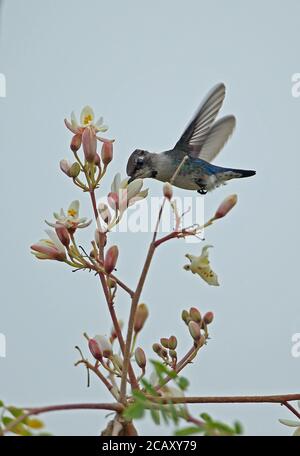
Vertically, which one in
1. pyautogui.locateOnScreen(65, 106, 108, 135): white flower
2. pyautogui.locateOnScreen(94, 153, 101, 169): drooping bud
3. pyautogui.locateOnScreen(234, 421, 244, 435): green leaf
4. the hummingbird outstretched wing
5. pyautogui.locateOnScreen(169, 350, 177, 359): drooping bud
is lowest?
pyautogui.locateOnScreen(169, 350, 177, 359): drooping bud

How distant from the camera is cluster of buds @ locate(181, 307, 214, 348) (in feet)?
1.93

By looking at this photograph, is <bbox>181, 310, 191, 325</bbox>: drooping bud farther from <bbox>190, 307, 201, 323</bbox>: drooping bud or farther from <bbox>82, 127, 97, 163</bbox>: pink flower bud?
<bbox>82, 127, 97, 163</bbox>: pink flower bud

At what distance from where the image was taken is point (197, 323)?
613 mm

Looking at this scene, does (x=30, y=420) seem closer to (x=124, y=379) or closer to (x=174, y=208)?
(x=124, y=379)

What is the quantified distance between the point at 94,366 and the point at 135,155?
69 centimetres

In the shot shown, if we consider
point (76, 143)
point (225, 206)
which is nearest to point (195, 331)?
point (225, 206)

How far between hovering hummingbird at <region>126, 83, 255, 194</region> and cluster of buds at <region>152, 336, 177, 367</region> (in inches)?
20.7

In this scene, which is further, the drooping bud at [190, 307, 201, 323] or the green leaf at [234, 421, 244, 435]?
the drooping bud at [190, 307, 201, 323]

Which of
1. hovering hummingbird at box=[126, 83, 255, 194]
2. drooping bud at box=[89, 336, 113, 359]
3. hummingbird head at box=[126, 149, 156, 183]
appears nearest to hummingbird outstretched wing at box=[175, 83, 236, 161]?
hovering hummingbird at box=[126, 83, 255, 194]

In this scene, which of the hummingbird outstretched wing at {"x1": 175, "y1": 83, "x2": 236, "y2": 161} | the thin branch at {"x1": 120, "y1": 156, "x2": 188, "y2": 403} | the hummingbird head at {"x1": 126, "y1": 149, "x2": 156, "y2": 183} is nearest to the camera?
the thin branch at {"x1": 120, "y1": 156, "x2": 188, "y2": 403}

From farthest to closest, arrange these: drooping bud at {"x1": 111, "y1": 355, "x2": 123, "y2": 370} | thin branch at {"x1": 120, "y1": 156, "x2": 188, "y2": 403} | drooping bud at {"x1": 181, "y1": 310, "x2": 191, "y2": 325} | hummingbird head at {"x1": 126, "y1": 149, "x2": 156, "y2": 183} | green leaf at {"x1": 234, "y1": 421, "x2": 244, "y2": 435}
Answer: hummingbird head at {"x1": 126, "y1": 149, "x2": 156, "y2": 183}, drooping bud at {"x1": 181, "y1": 310, "x2": 191, "y2": 325}, drooping bud at {"x1": 111, "y1": 355, "x2": 123, "y2": 370}, thin branch at {"x1": 120, "y1": 156, "x2": 188, "y2": 403}, green leaf at {"x1": 234, "y1": 421, "x2": 244, "y2": 435}

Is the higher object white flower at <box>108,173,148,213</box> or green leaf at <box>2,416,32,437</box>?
white flower at <box>108,173,148,213</box>

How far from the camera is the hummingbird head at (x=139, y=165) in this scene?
1.15 m

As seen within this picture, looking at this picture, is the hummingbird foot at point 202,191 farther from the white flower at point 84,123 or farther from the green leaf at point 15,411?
the green leaf at point 15,411
